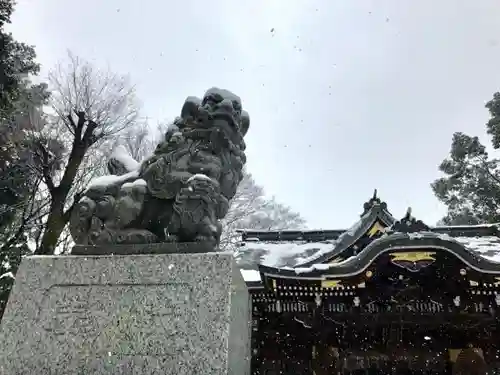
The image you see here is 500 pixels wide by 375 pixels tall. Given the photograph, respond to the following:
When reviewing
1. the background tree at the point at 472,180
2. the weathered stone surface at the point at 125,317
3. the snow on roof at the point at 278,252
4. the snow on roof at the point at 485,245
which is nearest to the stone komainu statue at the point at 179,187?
the weathered stone surface at the point at 125,317

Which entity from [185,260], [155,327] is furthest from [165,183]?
[155,327]

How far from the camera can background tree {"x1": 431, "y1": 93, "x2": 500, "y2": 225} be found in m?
17.0

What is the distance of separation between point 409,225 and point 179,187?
6.03m

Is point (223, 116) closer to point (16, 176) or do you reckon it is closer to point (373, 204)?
point (373, 204)

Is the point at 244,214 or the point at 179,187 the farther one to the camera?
the point at 244,214

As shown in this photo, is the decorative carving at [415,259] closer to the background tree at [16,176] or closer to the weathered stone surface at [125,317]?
the weathered stone surface at [125,317]

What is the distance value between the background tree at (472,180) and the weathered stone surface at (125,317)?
1704 cm

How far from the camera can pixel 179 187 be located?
8.66 ft

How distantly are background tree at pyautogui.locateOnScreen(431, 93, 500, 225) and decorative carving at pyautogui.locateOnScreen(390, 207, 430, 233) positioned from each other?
35.1 ft

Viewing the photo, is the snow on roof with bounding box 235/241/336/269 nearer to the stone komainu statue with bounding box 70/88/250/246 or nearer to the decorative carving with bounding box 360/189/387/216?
the decorative carving with bounding box 360/189/387/216

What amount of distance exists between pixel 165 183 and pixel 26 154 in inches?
460

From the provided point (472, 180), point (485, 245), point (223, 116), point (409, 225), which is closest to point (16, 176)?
point (409, 225)

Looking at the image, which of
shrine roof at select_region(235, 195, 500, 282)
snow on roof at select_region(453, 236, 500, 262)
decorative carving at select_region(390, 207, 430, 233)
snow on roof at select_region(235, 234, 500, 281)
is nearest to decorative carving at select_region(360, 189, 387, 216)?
shrine roof at select_region(235, 195, 500, 282)

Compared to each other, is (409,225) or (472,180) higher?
(472,180)
